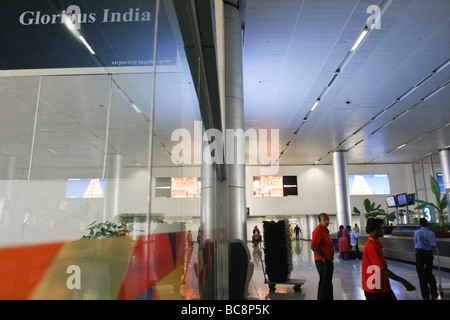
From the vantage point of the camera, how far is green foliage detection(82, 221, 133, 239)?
844 millimetres

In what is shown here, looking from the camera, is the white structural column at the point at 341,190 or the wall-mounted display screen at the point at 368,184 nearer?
the white structural column at the point at 341,190

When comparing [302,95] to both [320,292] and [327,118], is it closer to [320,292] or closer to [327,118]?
[327,118]

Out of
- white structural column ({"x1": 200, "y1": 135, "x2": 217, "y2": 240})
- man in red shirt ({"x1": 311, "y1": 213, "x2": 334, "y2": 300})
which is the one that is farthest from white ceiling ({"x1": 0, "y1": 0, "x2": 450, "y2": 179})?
man in red shirt ({"x1": 311, "y1": 213, "x2": 334, "y2": 300})

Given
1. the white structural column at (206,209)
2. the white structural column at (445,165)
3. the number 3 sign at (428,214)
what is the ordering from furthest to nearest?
1. the number 3 sign at (428,214)
2. the white structural column at (445,165)
3. the white structural column at (206,209)

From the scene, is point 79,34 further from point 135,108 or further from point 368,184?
point 368,184

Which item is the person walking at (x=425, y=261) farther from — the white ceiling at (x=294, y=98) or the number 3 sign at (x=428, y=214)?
the number 3 sign at (x=428, y=214)

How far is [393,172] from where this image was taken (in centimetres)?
2758

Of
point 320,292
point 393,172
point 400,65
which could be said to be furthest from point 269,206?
point 320,292

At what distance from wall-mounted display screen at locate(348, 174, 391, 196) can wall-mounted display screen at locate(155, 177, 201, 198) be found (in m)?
27.4

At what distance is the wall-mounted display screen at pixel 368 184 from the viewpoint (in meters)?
27.0

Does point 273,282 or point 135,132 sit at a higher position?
point 135,132

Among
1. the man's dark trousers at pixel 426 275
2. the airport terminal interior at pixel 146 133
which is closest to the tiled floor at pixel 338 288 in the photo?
the airport terminal interior at pixel 146 133

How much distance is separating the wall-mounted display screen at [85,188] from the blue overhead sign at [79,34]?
1.92 ft
